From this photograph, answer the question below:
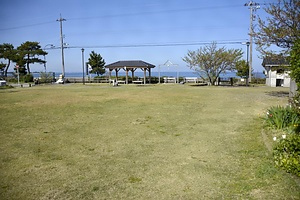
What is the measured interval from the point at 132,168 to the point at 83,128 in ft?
11.1

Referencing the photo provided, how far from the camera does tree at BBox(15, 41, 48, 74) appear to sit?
42062 mm

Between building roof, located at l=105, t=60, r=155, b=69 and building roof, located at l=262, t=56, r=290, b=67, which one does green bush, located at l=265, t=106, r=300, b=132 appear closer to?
building roof, located at l=262, t=56, r=290, b=67

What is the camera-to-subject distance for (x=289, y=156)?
377cm

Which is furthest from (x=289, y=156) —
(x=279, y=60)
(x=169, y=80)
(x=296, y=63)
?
(x=169, y=80)

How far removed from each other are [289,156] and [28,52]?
46.2 metres

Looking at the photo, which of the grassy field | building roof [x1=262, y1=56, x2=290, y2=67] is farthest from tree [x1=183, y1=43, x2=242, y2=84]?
the grassy field

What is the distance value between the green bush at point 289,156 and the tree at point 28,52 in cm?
4592

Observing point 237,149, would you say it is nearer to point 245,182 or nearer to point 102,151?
point 245,182

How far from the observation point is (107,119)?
8.20 metres

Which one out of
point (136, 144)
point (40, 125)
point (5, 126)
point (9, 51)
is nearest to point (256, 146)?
point (136, 144)

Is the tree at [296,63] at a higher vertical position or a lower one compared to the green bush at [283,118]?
higher

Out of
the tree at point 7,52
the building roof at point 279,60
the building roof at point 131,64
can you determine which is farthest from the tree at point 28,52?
the building roof at point 279,60

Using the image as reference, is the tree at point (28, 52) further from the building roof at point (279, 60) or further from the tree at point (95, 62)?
the building roof at point (279, 60)

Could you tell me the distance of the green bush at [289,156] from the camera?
3.55 meters
